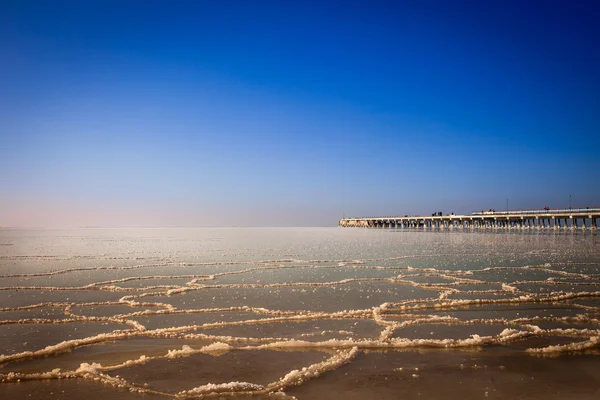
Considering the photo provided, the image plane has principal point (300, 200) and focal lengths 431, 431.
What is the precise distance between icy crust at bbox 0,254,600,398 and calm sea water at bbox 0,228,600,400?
38mm

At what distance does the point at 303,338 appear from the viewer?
8211 millimetres

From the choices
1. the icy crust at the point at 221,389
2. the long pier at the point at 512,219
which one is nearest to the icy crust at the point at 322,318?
the icy crust at the point at 221,389

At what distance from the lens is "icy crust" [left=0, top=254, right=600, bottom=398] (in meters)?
6.38

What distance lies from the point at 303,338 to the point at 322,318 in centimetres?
177

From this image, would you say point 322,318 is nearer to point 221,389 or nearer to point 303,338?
point 303,338

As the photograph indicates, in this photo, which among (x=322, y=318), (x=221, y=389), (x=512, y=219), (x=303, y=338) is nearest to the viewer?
(x=221, y=389)

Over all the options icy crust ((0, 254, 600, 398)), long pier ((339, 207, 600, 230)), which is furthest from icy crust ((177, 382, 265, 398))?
long pier ((339, 207, 600, 230))

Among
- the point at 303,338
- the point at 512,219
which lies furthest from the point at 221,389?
the point at 512,219

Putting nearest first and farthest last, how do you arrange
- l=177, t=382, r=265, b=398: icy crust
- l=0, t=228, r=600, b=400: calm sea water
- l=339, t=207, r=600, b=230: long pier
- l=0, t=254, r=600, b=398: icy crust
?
l=177, t=382, r=265, b=398: icy crust, l=0, t=228, r=600, b=400: calm sea water, l=0, t=254, r=600, b=398: icy crust, l=339, t=207, r=600, b=230: long pier

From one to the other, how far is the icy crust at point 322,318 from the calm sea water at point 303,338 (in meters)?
0.04

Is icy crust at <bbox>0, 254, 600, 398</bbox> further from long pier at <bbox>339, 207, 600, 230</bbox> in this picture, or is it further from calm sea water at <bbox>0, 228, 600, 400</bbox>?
long pier at <bbox>339, 207, 600, 230</bbox>

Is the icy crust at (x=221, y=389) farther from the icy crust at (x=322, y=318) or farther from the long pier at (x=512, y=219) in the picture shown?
the long pier at (x=512, y=219)

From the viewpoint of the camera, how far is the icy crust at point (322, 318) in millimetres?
6383

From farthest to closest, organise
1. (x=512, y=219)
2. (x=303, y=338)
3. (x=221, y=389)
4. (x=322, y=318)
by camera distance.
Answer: (x=512, y=219) < (x=322, y=318) < (x=303, y=338) < (x=221, y=389)
